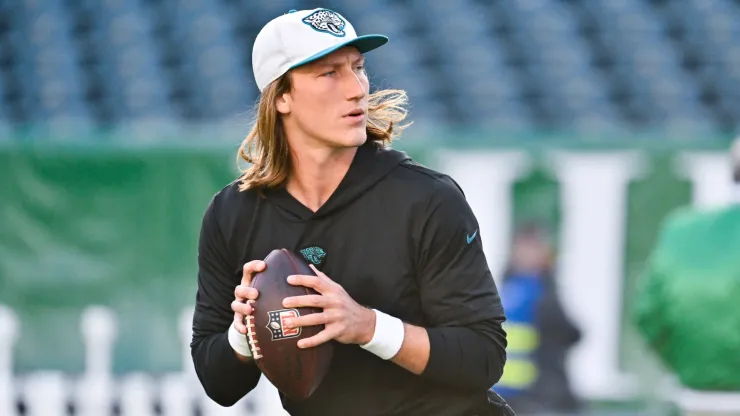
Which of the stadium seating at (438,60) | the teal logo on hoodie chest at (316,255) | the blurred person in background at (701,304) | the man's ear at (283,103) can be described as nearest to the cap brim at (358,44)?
the man's ear at (283,103)

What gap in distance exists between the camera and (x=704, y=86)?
1090 centimetres

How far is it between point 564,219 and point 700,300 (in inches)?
105

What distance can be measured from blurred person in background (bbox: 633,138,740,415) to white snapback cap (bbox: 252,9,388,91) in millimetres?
2786

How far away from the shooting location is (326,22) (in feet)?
9.89

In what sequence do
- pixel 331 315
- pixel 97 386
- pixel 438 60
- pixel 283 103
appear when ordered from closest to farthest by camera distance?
pixel 331 315 < pixel 283 103 < pixel 97 386 < pixel 438 60

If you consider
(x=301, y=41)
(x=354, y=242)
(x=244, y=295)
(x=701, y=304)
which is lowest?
(x=701, y=304)

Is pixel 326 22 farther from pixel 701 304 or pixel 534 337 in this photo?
pixel 534 337

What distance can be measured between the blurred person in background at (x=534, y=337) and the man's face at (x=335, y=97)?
4.60 m

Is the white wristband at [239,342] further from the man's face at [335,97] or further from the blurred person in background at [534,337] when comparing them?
the blurred person in background at [534,337]

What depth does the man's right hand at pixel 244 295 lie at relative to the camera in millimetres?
2896

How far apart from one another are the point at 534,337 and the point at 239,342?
4.68m

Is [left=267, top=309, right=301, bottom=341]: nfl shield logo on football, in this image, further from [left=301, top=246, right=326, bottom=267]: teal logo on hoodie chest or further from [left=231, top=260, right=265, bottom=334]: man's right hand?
[left=301, top=246, right=326, bottom=267]: teal logo on hoodie chest

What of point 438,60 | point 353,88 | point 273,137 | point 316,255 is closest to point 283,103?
point 273,137

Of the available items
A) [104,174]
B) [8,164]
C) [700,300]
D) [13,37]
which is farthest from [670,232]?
[13,37]
